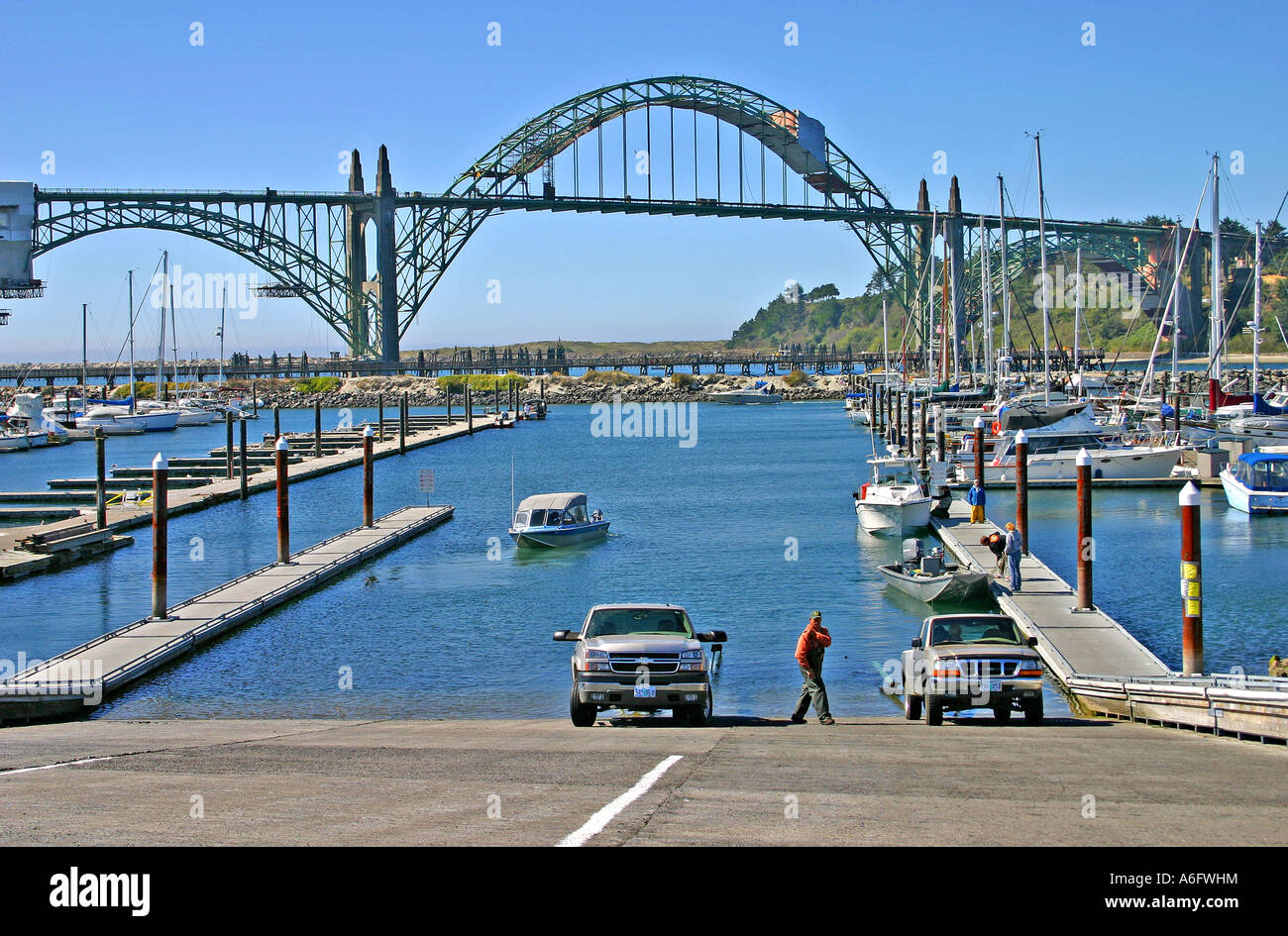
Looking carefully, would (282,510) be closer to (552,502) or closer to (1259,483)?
(552,502)

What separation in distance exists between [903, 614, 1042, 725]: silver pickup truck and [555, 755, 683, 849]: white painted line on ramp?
592 centimetres

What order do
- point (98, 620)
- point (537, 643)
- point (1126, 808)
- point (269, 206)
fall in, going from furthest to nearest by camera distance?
point (269, 206) → point (98, 620) → point (537, 643) → point (1126, 808)

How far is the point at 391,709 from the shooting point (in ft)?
78.2

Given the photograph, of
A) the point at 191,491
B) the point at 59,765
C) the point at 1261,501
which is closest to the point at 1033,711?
the point at 59,765

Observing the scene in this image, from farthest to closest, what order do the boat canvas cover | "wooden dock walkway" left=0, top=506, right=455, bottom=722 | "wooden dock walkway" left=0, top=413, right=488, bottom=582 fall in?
the boat canvas cover
"wooden dock walkway" left=0, top=413, right=488, bottom=582
"wooden dock walkway" left=0, top=506, right=455, bottom=722

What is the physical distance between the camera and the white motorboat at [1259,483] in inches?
2003

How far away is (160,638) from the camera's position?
91.9ft

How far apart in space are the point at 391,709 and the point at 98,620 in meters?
13.5

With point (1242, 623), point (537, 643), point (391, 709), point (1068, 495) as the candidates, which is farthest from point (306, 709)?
point (1068, 495)

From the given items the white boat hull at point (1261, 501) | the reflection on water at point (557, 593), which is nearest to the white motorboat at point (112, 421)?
the reflection on water at point (557, 593)

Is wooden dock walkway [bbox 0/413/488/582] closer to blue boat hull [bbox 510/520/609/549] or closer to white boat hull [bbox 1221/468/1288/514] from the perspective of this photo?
blue boat hull [bbox 510/520/609/549]

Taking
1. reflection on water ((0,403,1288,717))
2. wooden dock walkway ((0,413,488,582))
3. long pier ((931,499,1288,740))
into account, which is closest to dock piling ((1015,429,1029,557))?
reflection on water ((0,403,1288,717))

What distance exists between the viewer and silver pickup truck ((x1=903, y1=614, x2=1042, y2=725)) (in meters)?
18.2
